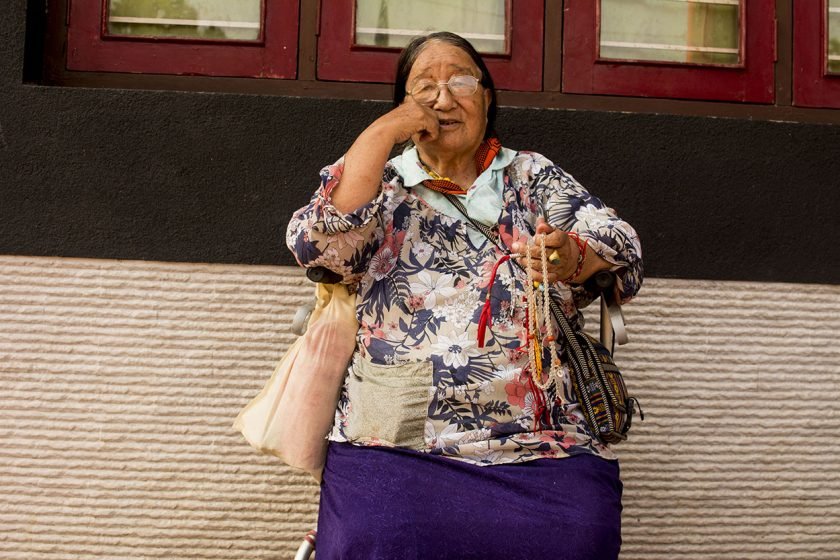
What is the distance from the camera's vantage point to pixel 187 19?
9.85 feet

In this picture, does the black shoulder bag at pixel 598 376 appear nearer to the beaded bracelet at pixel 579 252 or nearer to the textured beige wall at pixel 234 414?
the beaded bracelet at pixel 579 252

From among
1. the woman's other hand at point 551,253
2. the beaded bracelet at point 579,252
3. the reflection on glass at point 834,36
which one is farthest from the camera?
the reflection on glass at point 834,36

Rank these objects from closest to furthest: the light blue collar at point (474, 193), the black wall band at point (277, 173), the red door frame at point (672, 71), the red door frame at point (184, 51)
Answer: the light blue collar at point (474, 193) < the black wall band at point (277, 173) < the red door frame at point (184, 51) < the red door frame at point (672, 71)

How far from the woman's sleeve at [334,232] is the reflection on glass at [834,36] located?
204cm

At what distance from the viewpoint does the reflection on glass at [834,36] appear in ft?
10.4

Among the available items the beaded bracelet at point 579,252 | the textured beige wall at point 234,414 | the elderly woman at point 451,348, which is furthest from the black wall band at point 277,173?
the beaded bracelet at point 579,252

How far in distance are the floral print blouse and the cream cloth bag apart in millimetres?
42

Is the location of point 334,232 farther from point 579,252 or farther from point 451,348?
point 579,252

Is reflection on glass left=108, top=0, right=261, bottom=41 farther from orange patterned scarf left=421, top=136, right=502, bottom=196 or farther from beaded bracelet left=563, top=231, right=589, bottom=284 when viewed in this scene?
beaded bracelet left=563, top=231, right=589, bottom=284

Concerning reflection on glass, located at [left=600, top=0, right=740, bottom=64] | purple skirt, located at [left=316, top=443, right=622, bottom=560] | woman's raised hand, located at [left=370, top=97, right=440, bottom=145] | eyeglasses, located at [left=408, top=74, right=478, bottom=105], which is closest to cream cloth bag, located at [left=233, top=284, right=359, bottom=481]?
purple skirt, located at [left=316, top=443, right=622, bottom=560]

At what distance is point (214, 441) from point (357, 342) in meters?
0.92

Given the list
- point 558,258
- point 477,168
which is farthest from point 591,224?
point 477,168

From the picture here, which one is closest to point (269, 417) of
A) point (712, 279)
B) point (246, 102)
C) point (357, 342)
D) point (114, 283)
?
point (357, 342)

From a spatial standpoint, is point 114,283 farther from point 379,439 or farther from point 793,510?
point 793,510
